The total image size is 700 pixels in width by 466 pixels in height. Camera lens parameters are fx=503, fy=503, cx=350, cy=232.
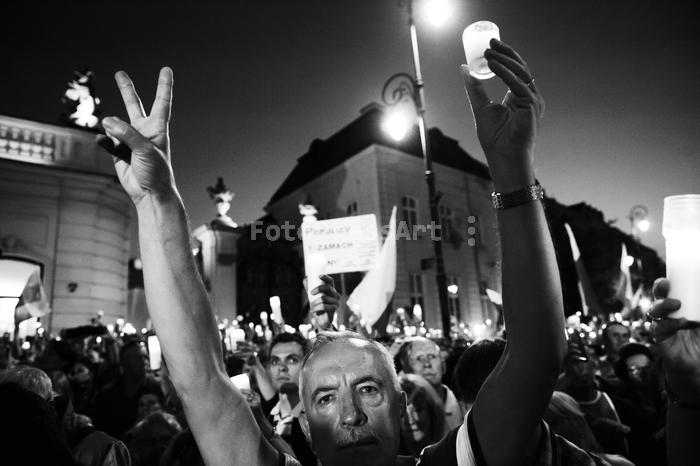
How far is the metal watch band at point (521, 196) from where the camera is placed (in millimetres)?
1437

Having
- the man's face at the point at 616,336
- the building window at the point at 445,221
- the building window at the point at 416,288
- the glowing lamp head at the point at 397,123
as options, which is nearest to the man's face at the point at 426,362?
the man's face at the point at 616,336

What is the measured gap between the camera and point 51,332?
622 inches

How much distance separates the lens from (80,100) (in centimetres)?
1886

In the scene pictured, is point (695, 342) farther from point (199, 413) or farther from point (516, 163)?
point (199, 413)

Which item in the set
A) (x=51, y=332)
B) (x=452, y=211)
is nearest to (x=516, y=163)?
(x=51, y=332)

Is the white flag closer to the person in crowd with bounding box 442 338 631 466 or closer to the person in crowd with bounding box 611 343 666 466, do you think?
the person in crowd with bounding box 611 343 666 466

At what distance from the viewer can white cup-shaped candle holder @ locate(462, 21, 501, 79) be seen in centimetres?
160

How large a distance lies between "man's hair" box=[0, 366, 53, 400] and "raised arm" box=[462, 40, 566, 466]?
2638 mm

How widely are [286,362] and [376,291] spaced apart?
312 cm

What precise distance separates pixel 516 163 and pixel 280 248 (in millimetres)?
21751

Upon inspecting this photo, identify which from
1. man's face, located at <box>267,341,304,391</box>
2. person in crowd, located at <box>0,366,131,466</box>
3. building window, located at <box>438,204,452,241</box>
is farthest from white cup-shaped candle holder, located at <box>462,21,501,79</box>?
building window, located at <box>438,204,452,241</box>

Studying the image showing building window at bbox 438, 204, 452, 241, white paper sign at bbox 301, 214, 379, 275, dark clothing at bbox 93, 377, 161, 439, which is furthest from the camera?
building window at bbox 438, 204, 452, 241

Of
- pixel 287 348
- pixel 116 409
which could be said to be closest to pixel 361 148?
pixel 116 409

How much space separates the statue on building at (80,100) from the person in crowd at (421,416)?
18.5 m
